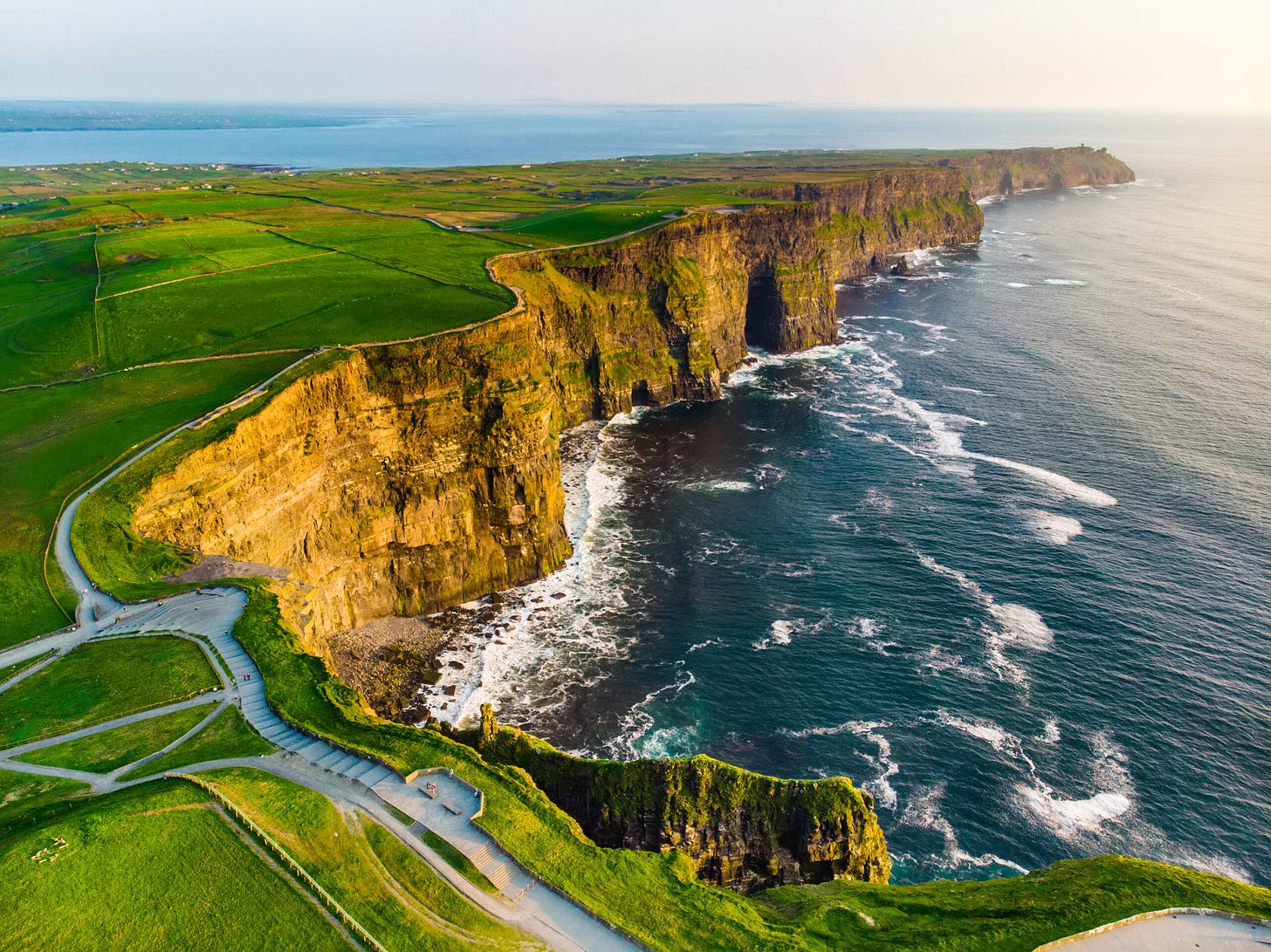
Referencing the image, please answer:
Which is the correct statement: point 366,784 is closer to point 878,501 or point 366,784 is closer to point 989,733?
point 989,733

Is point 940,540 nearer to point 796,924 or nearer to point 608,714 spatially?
point 608,714

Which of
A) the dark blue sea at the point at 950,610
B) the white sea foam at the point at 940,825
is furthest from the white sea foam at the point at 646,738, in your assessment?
the white sea foam at the point at 940,825

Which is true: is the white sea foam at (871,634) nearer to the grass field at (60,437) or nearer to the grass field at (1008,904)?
the grass field at (1008,904)

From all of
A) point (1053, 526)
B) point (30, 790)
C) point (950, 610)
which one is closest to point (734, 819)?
point (30, 790)

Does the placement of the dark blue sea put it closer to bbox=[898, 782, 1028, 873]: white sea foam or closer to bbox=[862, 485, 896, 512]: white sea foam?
bbox=[898, 782, 1028, 873]: white sea foam

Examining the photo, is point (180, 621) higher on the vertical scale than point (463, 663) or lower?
higher

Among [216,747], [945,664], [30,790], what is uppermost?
[30,790]

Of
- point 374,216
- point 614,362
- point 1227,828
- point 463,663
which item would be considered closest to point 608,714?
point 463,663
